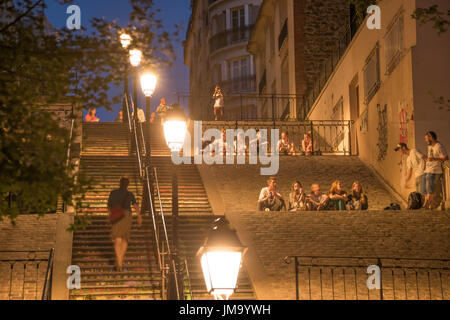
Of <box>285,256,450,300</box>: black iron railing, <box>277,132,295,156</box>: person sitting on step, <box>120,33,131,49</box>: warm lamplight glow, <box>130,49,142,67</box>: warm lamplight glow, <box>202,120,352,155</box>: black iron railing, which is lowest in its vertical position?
<box>285,256,450,300</box>: black iron railing

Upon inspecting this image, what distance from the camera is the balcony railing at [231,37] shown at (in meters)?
56.8

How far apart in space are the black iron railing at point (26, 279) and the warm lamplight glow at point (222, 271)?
4.83 meters

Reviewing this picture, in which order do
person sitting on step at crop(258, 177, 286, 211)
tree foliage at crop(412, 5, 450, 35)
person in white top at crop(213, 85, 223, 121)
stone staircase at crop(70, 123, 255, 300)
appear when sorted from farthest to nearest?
person in white top at crop(213, 85, 223, 121) → person sitting on step at crop(258, 177, 286, 211) → stone staircase at crop(70, 123, 255, 300) → tree foliage at crop(412, 5, 450, 35)

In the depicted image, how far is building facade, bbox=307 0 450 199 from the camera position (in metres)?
21.0

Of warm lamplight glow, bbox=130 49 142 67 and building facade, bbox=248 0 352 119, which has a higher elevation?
building facade, bbox=248 0 352 119

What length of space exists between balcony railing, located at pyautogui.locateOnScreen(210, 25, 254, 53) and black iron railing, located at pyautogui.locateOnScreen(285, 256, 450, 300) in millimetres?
42413

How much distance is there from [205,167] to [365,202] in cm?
629

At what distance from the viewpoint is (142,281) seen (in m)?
15.2

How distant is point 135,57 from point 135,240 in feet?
19.8

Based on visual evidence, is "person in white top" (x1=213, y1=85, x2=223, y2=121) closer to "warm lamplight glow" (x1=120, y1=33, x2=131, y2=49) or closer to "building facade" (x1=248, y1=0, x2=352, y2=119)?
"building facade" (x1=248, y1=0, x2=352, y2=119)

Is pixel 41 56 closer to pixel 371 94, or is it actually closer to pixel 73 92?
pixel 73 92

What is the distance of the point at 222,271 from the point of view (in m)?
8.64

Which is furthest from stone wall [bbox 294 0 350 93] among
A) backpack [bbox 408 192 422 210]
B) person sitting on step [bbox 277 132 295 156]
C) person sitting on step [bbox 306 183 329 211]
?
backpack [bbox 408 192 422 210]
